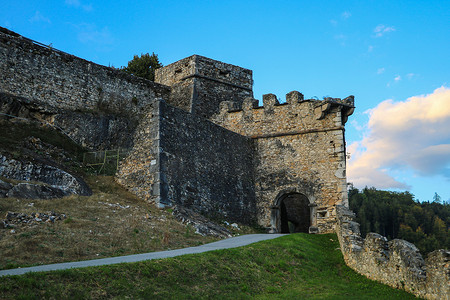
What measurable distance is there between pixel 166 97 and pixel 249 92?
5.78 metres

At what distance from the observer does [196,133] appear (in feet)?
67.8

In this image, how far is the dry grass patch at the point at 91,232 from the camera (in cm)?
1030

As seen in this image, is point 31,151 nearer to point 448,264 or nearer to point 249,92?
point 448,264

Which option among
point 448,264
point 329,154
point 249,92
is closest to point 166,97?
point 249,92

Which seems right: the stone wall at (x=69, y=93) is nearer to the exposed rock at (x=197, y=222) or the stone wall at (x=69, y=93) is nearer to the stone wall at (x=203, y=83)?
the stone wall at (x=203, y=83)

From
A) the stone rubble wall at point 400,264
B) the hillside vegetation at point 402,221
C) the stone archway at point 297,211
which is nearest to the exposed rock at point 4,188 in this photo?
the stone rubble wall at point 400,264

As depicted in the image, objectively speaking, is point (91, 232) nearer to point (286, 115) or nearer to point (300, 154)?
point (300, 154)

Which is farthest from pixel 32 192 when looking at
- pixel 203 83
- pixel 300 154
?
pixel 203 83

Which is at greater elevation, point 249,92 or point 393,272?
point 249,92

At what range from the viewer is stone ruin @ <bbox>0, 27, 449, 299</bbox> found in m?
18.7

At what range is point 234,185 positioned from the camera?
22734 millimetres

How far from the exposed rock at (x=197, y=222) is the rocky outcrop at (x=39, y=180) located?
335cm

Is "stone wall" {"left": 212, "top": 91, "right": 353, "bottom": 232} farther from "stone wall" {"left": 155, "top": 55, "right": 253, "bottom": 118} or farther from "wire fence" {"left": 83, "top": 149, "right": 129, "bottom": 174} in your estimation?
"wire fence" {"left": 83, "top": 149, "right": 129, "bottom": 174}

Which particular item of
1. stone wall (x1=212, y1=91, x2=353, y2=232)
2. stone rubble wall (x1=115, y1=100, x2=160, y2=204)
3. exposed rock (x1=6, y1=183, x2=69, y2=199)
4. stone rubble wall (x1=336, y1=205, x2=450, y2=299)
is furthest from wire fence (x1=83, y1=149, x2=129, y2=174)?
stone rubble wall (x1=336, y1=205, x2=450, y2=299)
